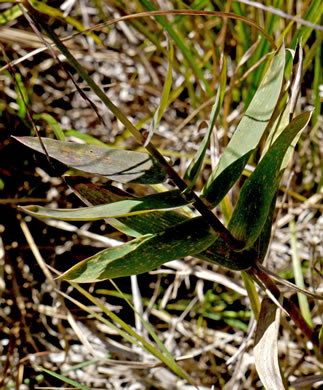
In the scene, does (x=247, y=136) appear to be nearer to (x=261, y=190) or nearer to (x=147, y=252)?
(x=261, y=190)

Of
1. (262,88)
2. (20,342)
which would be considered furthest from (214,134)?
(20,342)

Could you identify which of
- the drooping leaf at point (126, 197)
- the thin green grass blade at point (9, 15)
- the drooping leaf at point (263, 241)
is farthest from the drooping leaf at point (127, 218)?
the thin green grass blade at point (9, 15)

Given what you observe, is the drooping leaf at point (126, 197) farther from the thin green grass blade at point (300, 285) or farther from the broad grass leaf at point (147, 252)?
the thin green grass blade at point (300, 285)

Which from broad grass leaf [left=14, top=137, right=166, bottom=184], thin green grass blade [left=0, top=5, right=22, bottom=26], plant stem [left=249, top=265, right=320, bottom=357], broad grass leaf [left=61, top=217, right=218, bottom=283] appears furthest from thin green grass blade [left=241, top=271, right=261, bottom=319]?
thin green grass blade [left=0, top=5, right=22, bottom=26]

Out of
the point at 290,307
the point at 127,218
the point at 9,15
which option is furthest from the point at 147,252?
the point at 9,15

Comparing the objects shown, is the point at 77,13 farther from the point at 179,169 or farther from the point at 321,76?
the point at 321,76
